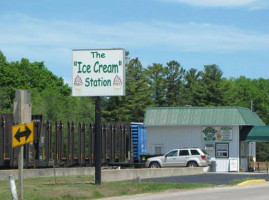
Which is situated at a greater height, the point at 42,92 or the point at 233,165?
the point at 42,92

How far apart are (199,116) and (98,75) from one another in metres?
28.0

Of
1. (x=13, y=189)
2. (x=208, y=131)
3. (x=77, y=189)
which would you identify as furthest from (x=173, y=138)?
(x=13, y=189)

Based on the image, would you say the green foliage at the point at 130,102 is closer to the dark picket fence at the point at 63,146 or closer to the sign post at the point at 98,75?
the dark picket fence at the point at 63,146

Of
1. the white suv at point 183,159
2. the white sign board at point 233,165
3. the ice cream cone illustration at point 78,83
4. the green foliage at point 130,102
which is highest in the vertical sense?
the green foliage at point 130,102

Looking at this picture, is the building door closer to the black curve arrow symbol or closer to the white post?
the white post

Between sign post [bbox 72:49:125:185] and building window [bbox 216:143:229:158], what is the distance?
27153mm

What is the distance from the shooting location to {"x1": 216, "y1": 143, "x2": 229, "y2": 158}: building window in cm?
5134

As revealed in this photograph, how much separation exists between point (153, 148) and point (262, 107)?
55.6 metres

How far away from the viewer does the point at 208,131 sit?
52094 millimetres

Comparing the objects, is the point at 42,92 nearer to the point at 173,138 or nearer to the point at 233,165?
the point at 173,138

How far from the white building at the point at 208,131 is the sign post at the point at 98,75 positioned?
25.4 metres

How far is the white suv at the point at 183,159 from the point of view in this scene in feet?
149

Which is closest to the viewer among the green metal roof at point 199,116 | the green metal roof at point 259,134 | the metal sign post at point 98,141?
the metal sign post at point 98,141

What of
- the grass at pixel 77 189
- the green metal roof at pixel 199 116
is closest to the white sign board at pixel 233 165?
the green metal roof at pixel 199 116
